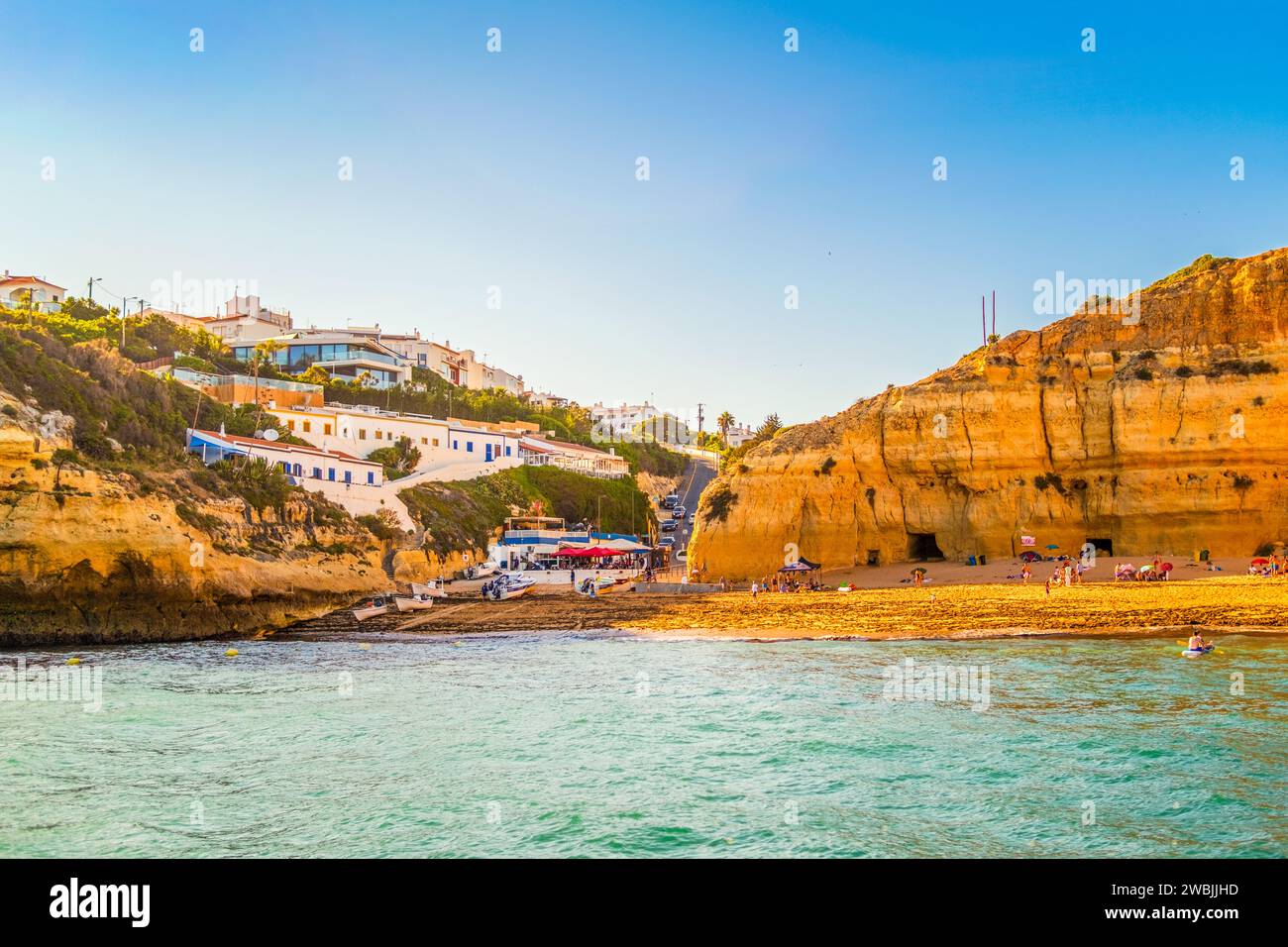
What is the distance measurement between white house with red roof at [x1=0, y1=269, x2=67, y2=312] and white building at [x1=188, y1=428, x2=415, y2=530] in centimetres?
3672

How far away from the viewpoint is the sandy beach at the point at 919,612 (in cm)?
2789

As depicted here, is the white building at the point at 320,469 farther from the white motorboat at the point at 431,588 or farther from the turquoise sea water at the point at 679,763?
the turquoise sea water at the point at 679,763

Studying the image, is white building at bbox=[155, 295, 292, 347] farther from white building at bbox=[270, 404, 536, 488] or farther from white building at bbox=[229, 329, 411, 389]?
white building at bbox=[270, 404, 536, 488]

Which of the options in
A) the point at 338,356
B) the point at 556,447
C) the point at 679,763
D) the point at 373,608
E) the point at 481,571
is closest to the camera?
the point at 679,763

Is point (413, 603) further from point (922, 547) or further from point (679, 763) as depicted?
point (679, 763)

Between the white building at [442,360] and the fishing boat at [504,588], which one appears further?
the white building at [442,360]

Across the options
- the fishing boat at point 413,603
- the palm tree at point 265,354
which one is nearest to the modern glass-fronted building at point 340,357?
the palm tree at point 265,354

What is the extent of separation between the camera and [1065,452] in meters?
42.7

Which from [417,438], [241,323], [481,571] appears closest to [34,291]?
[241,323]

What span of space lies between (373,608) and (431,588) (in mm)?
5394

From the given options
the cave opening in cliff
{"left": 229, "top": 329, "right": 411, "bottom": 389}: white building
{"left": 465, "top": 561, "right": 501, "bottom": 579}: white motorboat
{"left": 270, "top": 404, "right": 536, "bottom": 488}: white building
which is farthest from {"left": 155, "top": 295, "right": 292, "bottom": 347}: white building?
the cave opening in cliff

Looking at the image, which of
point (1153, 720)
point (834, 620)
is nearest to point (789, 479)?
point (834, 620)

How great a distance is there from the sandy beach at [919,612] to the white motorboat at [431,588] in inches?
75.7
